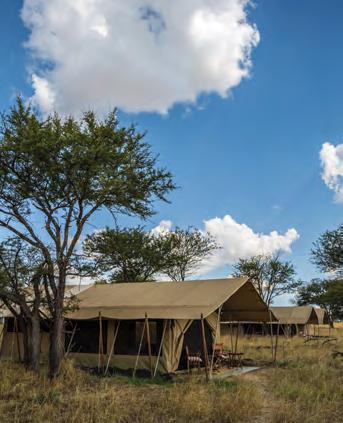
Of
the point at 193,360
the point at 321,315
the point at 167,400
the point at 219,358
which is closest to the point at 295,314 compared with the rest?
the point at 321,315

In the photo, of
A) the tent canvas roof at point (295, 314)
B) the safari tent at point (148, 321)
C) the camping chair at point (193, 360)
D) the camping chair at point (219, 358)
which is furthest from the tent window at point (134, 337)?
the tent canvas roof at point (295, 314)

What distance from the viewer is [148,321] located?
14453mm

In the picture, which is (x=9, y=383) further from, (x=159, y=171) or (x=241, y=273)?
(x=241, y=273)

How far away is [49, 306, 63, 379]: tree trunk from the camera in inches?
474

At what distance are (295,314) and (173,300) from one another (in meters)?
24.0

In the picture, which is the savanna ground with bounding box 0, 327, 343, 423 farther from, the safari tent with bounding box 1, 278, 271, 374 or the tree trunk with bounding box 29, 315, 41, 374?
the safari tent with bounding box 1, 278, 271, 374

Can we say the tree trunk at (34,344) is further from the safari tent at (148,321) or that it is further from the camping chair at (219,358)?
the camping chair at (219,358)

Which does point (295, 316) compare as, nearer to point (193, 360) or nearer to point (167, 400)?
point (193, 360)

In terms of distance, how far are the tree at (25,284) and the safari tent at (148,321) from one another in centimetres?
154

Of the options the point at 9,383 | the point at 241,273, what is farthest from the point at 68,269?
the point at 241,273

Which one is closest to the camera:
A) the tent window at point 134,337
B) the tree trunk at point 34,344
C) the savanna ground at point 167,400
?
the savanna ground at point 167,400

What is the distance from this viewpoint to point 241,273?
4403 cm

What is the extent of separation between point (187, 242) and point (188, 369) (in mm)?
20074

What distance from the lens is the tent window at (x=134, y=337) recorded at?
14105mm
